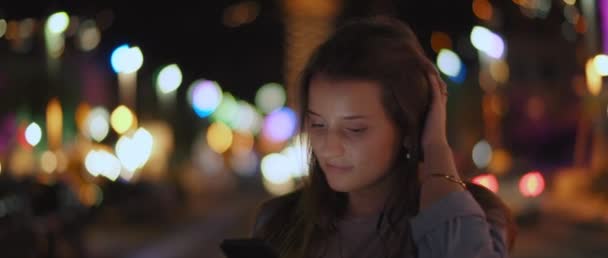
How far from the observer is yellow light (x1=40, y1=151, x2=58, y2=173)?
83.6 feet

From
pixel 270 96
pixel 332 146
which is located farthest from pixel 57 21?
pixel 270 96

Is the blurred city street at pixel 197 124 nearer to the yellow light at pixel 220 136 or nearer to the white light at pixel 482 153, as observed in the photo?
the white light at pixel 482 153

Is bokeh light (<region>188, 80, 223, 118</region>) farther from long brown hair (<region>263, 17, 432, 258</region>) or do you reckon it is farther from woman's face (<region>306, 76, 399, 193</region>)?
woman's face (<region>306, 76, 399, 193</region>)

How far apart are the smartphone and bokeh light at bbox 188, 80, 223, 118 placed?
58725 mm

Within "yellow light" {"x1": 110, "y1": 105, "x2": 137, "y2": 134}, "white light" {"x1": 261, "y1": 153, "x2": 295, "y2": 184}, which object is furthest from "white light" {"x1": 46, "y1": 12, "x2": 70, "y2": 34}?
"white light" {"x1": 261, "y1": 153, "x2": 295, "y2": 184}

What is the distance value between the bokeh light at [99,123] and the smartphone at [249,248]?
115ft

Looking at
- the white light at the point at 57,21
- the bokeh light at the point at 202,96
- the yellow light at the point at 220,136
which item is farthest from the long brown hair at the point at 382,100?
the yellow light at the point at 220,136

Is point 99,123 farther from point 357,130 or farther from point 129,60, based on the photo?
point 357,130

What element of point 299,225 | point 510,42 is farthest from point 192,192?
point 299,225

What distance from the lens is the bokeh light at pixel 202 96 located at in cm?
6106

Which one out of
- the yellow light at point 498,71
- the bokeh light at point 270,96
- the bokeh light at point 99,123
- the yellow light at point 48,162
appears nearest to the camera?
the yellow light at point 48,162

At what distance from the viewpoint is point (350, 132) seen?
2436mm

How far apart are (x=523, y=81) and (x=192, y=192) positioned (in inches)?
538

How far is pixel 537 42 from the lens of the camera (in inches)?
1318
